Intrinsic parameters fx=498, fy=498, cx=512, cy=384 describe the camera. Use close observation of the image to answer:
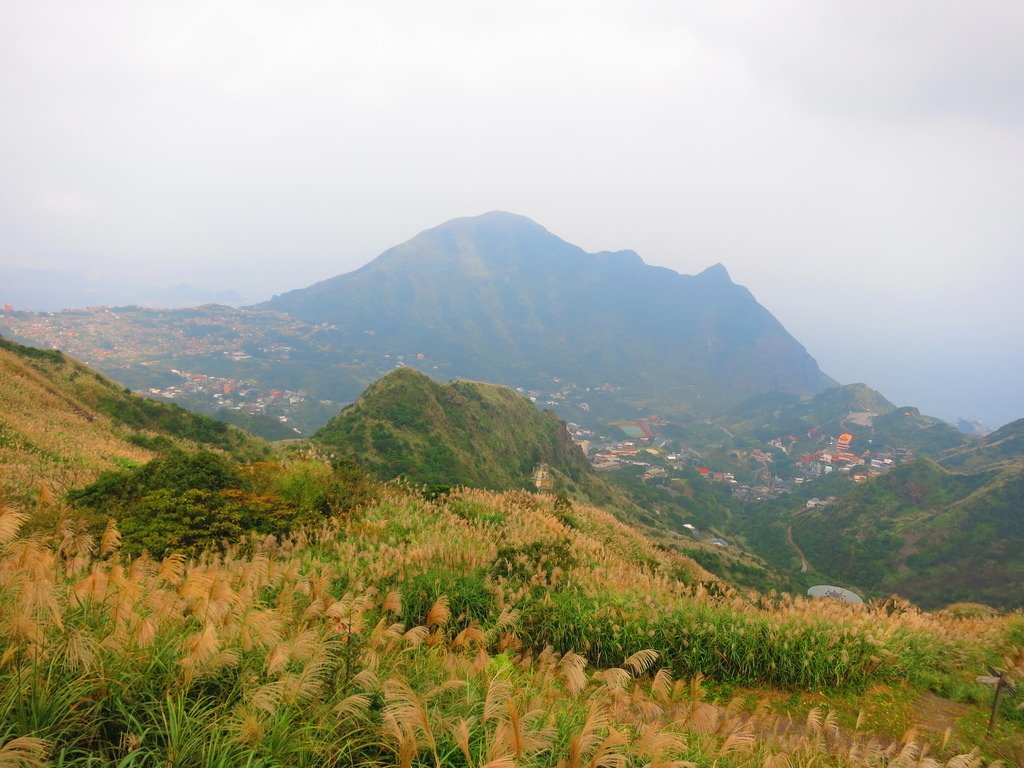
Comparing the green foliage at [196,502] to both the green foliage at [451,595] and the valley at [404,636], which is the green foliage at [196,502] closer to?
the valley at [404,636]

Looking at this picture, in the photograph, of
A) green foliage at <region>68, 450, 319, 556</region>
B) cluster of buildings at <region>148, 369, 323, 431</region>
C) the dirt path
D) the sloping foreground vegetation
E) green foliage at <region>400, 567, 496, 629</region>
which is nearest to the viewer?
the sloping foreground vegetation

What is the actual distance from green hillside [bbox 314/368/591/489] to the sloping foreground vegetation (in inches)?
1158

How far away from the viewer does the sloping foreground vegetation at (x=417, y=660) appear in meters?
2.45

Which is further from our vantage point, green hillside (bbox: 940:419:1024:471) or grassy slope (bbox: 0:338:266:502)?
green hillside (bbox: 940:419:1024:471)

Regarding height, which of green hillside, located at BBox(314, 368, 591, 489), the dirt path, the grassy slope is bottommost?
the dirt path

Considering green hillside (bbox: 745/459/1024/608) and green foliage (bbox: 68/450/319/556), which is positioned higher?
green foliage (bbox: 68/450/319/556)

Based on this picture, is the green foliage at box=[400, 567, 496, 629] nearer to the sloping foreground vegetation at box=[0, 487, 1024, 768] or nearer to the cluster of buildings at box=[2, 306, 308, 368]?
the sloping foreground vegetation at box=[0, 487, 1024, 768]

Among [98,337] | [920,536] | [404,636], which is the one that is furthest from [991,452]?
[98,337]

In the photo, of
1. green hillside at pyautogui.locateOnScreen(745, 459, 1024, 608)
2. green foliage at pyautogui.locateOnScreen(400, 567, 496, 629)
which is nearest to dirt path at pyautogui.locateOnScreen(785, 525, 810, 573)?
green hillside at pyautogui.locateOnScreen(745, 459, 1024, 608)

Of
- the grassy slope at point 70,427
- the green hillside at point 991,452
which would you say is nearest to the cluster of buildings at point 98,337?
the grassy slope at point 70,427

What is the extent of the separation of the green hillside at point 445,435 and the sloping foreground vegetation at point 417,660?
29404 millimetres

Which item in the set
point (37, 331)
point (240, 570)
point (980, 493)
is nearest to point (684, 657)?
point (240, 570)

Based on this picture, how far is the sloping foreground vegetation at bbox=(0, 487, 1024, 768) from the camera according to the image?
2.45m

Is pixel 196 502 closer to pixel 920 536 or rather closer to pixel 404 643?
pixel 404 643
